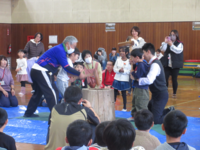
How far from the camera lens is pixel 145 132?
2383 mm

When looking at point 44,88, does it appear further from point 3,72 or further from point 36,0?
point 36,0

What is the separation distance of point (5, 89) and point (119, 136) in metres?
5.16

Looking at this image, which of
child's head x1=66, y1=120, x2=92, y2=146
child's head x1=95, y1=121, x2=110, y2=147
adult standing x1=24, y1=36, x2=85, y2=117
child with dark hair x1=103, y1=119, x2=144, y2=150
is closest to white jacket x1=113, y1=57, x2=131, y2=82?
adult standing x1=24, y1=36, x2=85, y2=117

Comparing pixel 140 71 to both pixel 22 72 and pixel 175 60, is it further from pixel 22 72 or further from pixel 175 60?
pixel 22 72

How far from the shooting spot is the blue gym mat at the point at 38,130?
3887mm

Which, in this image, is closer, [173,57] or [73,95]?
[73,95]

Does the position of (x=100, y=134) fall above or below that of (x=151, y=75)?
below

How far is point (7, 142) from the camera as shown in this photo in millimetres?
2186

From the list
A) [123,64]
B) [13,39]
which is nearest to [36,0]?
[13,39]

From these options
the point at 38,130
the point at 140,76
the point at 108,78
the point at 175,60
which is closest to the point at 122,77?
the point at 108,78

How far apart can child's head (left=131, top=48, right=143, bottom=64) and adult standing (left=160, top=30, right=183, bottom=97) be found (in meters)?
2.52

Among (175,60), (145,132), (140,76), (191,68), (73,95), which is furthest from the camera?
(191,68)

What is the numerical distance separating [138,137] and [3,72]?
4772mm

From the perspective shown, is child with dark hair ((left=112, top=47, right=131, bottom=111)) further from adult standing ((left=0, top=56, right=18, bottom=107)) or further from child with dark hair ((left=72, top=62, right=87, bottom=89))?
adult standing ((left=0, top=56, right=18, bottom=107))
